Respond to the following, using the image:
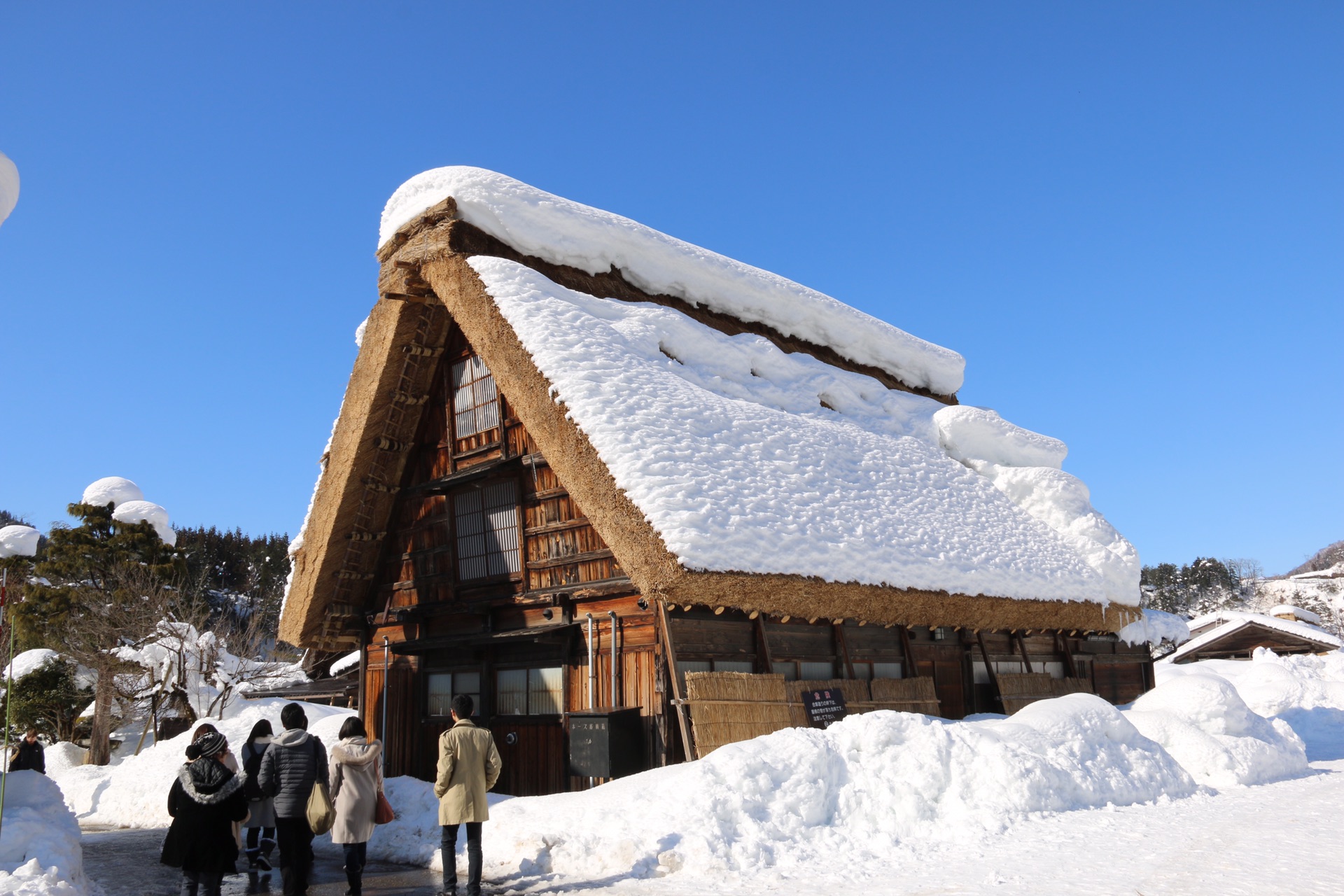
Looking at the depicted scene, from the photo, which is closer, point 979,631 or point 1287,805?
point 1287,805

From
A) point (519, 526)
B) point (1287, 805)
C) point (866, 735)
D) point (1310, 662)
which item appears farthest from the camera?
point (1310, 662)

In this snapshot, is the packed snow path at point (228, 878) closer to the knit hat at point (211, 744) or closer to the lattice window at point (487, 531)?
the knit hat at point (211, 744)

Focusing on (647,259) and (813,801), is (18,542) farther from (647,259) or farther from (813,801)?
(813,801)

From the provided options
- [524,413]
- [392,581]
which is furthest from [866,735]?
[392,581]

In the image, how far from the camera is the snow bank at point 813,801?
656cm

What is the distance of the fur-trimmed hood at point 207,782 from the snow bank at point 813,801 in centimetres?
216

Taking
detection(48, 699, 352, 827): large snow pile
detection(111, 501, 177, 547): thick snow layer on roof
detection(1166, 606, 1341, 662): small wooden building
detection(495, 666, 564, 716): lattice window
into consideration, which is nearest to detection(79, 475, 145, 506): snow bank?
detection(111, 501, 177, 547): thick snow layer on roof

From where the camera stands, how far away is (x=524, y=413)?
986cm

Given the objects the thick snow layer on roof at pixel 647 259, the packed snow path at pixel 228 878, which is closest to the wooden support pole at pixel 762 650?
the packed snow path at pixel 228 878

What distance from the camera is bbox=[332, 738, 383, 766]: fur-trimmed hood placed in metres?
6.60

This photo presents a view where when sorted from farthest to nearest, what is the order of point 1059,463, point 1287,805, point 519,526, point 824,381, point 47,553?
1. point 47,553
2. point 1059,463
3. point 824,381
4. point 519,526
5. point 1287,805

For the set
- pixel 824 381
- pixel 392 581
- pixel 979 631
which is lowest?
pixel 979 631

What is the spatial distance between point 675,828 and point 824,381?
30.0 feet

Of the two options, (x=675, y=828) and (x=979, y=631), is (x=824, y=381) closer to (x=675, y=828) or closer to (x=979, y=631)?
(x=979, y=631)
